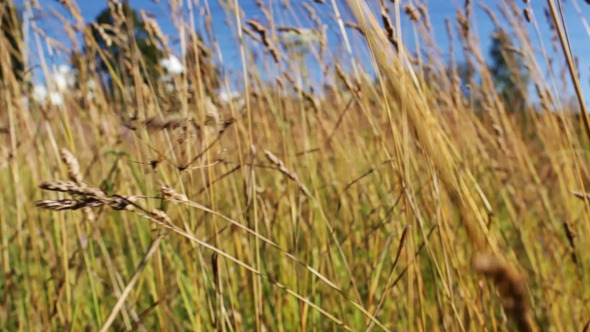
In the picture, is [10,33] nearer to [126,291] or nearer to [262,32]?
[262,32]

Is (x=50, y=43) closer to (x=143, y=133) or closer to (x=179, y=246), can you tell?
(x=143, y=133)

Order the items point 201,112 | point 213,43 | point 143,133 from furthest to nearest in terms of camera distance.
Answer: point 213,43
point 143,133
point 201,112

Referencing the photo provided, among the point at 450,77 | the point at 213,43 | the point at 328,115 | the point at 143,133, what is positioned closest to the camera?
the point at 143,133

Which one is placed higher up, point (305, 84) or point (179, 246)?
point (305, 84)

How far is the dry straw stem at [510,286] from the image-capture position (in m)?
0.18

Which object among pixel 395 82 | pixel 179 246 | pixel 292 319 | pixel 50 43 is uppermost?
pixel 50 43

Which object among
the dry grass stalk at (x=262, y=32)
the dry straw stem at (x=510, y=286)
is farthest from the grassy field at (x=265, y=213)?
the dry straw stem at (x=510, y=286)

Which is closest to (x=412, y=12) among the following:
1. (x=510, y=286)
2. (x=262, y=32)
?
(x=262, y=32)

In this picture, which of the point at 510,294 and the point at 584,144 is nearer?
the point at 510,294

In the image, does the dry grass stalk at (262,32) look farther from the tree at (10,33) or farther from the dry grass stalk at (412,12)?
the tree at (10,33)

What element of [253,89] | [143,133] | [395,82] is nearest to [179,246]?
[253,89]

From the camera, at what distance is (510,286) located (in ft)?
0.61

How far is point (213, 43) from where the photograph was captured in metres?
0.98

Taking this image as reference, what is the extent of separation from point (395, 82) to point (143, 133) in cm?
66
